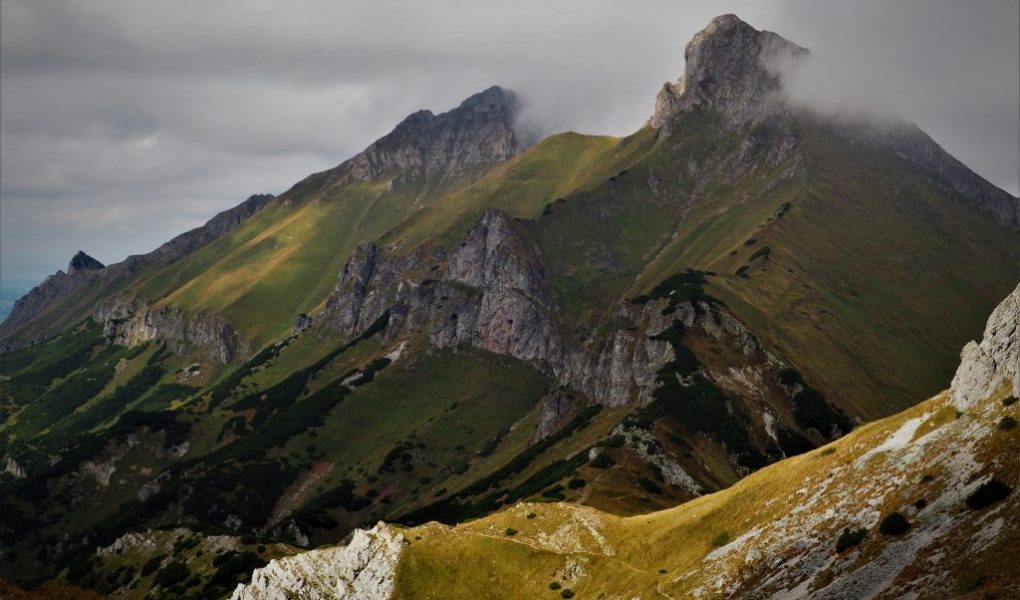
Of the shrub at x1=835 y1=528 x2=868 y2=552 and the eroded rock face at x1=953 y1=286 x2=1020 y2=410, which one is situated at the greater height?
the eroded rock face at x1=953 y1=286 x2=1020 y2=410

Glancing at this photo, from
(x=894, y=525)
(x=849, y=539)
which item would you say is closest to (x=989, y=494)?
(x=894, y=525)

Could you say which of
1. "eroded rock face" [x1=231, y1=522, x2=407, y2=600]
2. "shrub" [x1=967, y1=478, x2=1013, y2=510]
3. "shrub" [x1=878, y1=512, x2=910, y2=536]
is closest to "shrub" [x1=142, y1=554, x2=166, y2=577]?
"eroded rock face" [x1=231, y1=522, x2=407, y2=600]

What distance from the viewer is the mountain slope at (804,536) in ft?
180

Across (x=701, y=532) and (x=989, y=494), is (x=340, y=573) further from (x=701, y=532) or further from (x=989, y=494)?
(x=989, y=494)

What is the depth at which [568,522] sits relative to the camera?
94312mm

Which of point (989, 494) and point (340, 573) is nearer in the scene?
point (989, 494)

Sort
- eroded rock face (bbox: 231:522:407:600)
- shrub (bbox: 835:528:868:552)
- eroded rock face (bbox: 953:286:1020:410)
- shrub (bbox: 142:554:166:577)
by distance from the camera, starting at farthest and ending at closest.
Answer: shrub (bbox: 142:554:166:577) → eroded rock face (bbox: 231:522:407:600) → eroded rock face (bbox: 953:286:1020:410) → shrub (bbox: 835:528:868:552)

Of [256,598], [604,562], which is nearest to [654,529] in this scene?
[604,562]

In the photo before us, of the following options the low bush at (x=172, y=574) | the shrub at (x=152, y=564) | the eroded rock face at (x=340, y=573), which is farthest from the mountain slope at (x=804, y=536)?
the shrub at (x=152, y=564)

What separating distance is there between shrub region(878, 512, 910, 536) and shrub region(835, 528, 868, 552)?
1.63m

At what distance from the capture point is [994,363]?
224ft

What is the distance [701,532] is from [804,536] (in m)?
14.6

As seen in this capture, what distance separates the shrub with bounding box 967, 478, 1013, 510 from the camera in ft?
181

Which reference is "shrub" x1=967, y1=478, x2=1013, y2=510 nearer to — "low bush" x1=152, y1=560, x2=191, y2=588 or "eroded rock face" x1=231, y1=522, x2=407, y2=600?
"eroded rock face" x1=231, y1=522, x2=407, y2=600
